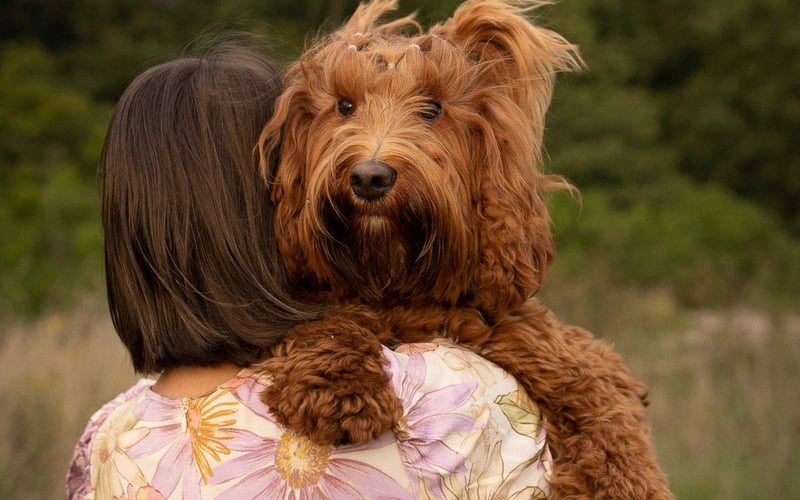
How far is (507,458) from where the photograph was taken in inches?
75.0

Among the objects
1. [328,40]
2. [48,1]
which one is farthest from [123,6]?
[328,40]

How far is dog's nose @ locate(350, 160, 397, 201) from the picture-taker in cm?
197

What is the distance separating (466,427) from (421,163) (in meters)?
0.57

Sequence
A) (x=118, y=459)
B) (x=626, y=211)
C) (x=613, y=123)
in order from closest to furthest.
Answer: (x=118, y=459) → (x=613, y=123) → (x=626, y=211)

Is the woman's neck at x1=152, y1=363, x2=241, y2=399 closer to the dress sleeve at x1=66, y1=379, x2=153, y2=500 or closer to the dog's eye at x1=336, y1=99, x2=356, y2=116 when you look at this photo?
the dress sleeve at x1=66, y1=379, x2=153, y2=500

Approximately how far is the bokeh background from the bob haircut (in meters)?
3.50

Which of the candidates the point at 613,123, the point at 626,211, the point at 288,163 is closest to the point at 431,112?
the point at 288,163

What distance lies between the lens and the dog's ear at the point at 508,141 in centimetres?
210

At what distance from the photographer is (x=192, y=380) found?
203 centimetres

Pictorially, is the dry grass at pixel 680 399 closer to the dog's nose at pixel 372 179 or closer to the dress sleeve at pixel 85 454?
the dress sleeve at pixel 85 454

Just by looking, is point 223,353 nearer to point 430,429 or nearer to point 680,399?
point 430,429

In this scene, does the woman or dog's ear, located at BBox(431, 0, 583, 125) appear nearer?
the woman

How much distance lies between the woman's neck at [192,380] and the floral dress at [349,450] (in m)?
0.04

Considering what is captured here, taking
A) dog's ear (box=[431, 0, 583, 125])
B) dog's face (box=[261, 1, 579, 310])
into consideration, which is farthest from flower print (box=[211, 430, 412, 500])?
dog's ear (box=[431, 0, 583, 125])
